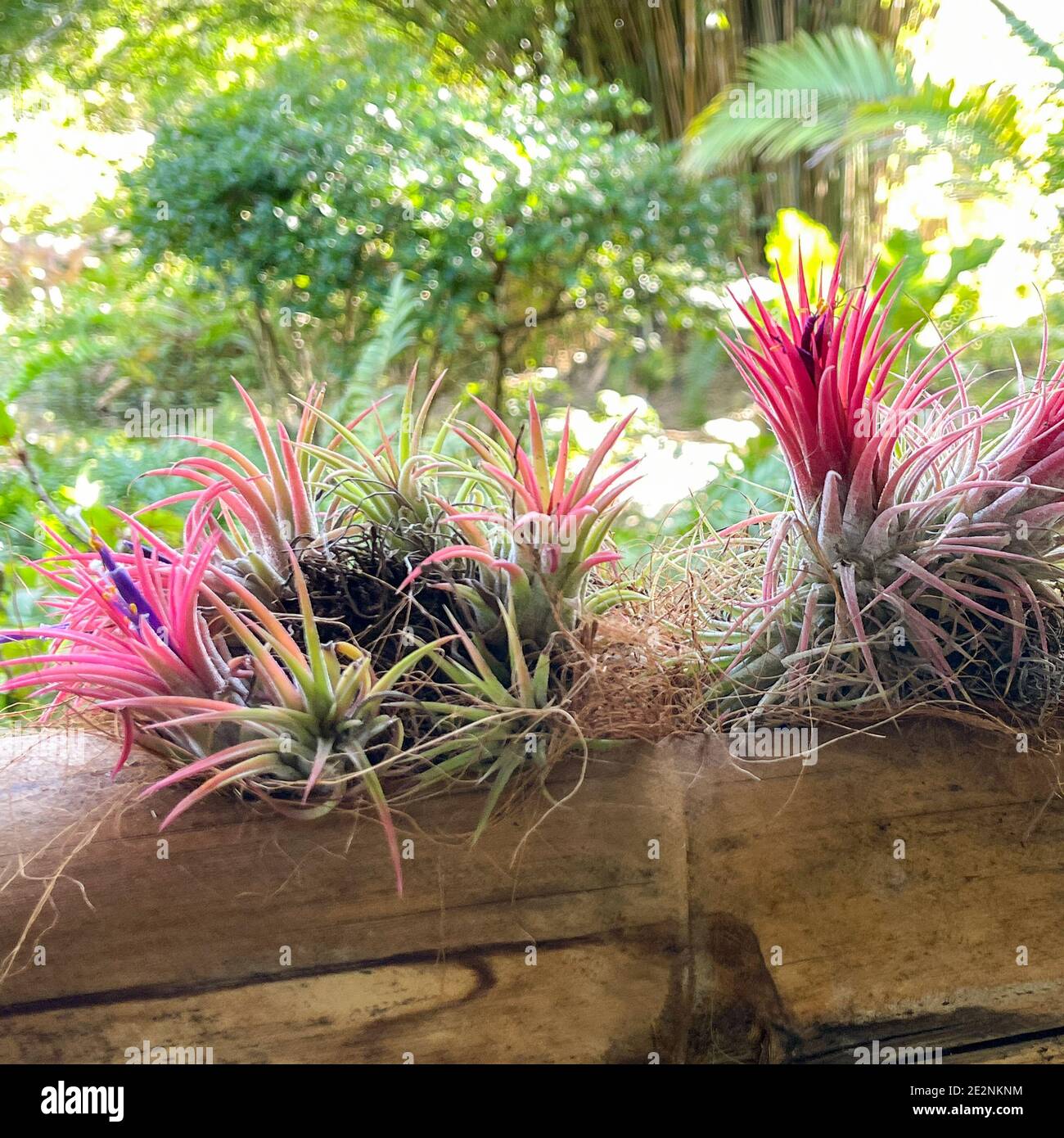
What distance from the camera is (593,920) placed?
0.55 metres

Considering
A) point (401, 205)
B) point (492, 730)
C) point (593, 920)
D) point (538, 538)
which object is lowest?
point (593, 920)

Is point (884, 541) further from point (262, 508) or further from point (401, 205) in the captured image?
point (401, 205)

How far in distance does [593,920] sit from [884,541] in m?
0.29

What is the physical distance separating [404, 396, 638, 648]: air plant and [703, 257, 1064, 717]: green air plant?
11cm

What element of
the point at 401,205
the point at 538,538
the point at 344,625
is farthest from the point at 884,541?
the point at 401,205

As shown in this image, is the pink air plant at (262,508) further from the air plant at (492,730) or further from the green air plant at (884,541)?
the green air plant at (884,541)

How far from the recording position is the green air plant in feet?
1.81

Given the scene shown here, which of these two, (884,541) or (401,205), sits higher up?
(401,205)

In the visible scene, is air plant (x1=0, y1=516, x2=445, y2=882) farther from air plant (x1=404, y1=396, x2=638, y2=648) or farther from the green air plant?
the green air plant

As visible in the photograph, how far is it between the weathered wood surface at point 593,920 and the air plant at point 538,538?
4.2 inches

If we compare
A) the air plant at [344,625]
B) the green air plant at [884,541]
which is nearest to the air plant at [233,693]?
the air plant at [344,625]

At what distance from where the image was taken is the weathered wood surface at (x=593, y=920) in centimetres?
53

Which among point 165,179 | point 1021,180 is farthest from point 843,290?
point 165,179

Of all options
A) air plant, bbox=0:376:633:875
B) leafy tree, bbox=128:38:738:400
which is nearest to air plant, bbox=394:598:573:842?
air plant, bbox=0:376:633:875
